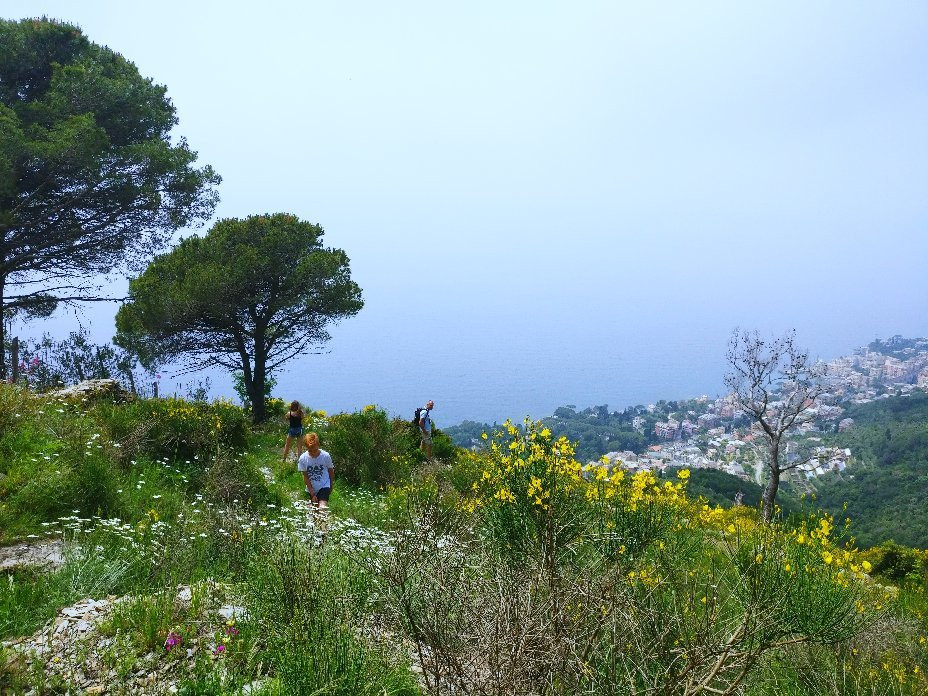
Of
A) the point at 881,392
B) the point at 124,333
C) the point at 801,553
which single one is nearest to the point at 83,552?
the point at 801,553

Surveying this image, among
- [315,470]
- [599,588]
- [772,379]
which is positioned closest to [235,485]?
[315,470]

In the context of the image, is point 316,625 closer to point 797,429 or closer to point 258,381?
point 258,381

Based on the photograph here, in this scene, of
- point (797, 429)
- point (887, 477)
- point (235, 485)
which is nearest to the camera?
point (235, 485)

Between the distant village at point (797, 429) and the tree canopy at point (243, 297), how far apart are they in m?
31.7

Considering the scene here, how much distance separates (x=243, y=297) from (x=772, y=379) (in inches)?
846

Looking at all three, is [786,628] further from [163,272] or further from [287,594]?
[163,272]

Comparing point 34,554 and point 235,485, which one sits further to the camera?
point 235,485

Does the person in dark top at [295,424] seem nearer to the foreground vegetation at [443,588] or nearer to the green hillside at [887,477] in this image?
the foreground vegetation at [443,588]

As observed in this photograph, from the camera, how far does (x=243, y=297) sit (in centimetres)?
1859

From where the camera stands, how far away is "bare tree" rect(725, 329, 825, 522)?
20094 millimetres

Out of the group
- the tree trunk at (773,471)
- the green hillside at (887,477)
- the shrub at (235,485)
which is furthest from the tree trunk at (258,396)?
the tree trunk at (773,471)

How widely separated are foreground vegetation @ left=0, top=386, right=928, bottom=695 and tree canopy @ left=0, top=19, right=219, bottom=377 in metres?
8.46

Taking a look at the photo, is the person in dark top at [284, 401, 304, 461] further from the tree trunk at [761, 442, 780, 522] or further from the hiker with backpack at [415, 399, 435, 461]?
the tree trunk at [761, 442, 780, 522]

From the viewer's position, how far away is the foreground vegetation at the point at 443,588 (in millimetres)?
2783
